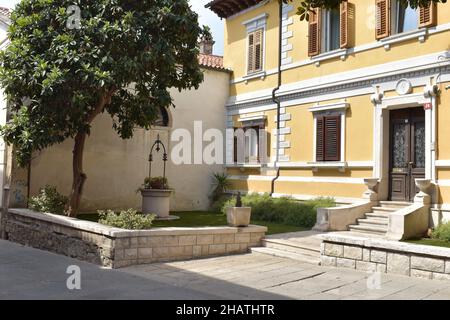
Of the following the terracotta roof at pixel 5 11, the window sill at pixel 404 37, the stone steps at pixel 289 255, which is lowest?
the stone steps at pixel 289 255

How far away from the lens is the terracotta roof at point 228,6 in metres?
17.5

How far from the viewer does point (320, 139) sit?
14.3m

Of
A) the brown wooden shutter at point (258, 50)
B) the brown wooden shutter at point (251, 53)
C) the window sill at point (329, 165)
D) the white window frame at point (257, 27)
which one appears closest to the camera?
the window sill at point (329, 165)

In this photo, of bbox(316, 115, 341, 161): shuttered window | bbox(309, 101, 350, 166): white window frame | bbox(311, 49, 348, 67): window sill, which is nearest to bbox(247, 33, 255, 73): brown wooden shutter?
bbox(311, 49, 348, 67): window sill

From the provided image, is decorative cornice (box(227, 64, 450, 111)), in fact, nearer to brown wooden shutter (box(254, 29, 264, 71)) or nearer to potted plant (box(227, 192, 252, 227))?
brown wooden shutter (box(254, 29, 264, 71))

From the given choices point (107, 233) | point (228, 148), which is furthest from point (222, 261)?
point (228, 148)

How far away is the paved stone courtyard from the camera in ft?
22.5

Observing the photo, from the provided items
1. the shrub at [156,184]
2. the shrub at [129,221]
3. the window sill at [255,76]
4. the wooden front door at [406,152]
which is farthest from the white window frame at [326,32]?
the shrub at [129,221]

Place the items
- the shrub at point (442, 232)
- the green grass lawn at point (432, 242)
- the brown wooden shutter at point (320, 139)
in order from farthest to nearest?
the brown wooden shutter at point (320, 139)
the shrub at point (442, 232)
the green grass lawn at point (432, 242)

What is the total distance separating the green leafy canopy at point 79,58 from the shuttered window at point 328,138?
4.81 m

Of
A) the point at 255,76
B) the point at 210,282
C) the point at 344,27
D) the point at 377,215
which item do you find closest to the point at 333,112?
the point at 344,27

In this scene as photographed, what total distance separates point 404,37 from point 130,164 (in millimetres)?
9157

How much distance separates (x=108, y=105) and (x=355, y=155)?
711 centimetres

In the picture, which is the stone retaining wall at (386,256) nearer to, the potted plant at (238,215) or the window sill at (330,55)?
the potted plant at (238,215)
